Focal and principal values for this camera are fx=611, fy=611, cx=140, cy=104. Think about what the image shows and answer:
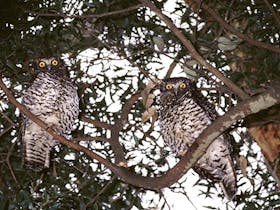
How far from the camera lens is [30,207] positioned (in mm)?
3154

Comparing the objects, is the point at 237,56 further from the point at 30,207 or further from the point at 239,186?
the point at 30,207

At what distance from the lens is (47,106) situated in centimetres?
351

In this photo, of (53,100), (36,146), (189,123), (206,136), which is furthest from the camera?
(36,146)

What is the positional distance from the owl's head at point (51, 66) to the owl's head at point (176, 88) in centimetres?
60

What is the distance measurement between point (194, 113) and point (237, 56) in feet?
1.73

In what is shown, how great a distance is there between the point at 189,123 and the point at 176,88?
0.22 m

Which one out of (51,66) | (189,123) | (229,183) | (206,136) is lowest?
(206,136)

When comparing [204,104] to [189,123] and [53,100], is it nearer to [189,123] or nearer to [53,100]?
[189,123]

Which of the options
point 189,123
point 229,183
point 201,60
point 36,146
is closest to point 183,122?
point 189,123

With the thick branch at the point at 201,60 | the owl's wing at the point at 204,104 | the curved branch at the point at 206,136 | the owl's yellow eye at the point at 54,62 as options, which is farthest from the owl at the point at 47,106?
the thick branch at the point at 201,60

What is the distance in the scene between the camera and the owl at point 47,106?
349cm

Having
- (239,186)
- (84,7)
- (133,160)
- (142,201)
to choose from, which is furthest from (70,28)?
(239,186)

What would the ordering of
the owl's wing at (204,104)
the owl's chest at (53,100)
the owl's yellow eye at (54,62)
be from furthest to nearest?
the owl's yellow eye at (54,62), the owl's chest at (53,100), the owl's wing at (204,104)

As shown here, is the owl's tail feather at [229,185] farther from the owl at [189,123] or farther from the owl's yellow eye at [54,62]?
Result: the owl's yellow eye at [54,62]
